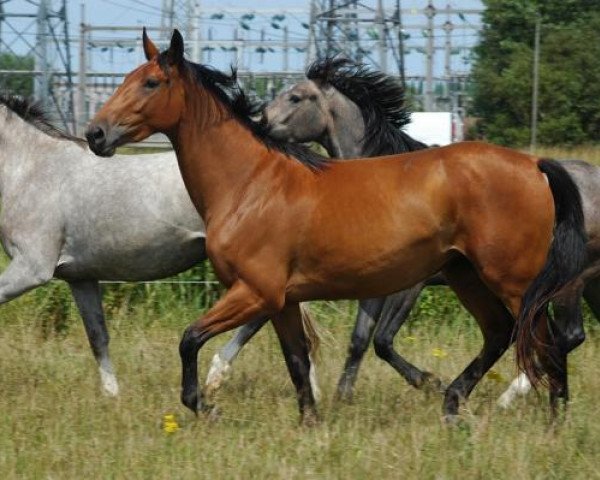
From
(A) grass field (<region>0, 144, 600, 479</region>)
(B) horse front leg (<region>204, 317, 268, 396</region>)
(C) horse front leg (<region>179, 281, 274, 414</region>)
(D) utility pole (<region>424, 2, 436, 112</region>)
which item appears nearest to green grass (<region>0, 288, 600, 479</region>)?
(A) grass field (<region>0, 144, 600, 479</region>)

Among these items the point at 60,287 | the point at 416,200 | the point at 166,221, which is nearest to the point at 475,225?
the point at 416,200

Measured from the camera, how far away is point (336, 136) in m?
7.50

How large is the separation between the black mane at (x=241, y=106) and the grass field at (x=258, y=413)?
122 centimetres

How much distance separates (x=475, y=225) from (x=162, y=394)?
80.0 inches

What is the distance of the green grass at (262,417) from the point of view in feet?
16.5

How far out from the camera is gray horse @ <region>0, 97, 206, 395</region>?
22.6 ft

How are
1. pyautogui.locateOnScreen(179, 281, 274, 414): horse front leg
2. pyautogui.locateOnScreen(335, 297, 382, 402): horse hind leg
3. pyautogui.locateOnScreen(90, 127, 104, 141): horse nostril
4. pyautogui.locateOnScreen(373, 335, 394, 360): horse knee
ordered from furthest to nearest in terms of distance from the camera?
1. pyautogui.locateOnScreen(373, 335, 394, 360): horse knee
2. pyautogui.locateOnScreen(335, 297, 382, 402): horse hind leg
3. pyautogui.locateOnScreen(90, 127, 104, 141): horse nostril
4. pyautogui.locateOnScreen(179, 281, 274, 414): horse front leg

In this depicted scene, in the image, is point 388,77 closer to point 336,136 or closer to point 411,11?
point 336,136

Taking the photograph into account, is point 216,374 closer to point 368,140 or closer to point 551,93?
point 368,140

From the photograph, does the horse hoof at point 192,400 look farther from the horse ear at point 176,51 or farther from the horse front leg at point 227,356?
the horse ear at point 176,51

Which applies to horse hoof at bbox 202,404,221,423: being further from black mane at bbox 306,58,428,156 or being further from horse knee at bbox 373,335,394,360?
black mane at bbox 306,58,428,156

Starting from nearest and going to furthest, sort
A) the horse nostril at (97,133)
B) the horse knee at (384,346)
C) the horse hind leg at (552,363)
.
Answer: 1. the horse nostril at (97,133)
2. the horse hind leg at (552,363)
3. the horse knee at (384,346)

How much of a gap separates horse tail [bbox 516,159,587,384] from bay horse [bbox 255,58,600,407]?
83 cm

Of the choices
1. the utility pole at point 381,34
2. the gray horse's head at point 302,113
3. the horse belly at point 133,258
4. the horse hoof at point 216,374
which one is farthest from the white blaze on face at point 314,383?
the utility pole at point 381,34
